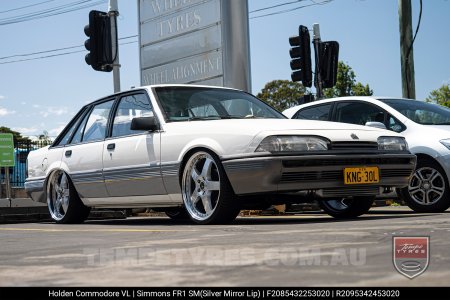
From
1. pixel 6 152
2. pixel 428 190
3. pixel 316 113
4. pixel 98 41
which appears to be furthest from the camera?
pixel 6 152

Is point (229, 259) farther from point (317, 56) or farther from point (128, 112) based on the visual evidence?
point (317, 56)

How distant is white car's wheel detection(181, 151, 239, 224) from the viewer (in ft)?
20.3

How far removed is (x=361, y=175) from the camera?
250 inches

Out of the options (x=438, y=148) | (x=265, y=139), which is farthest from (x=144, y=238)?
(x=438, y=148)

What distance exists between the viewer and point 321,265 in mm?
3008

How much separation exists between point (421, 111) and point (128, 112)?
3483 mm

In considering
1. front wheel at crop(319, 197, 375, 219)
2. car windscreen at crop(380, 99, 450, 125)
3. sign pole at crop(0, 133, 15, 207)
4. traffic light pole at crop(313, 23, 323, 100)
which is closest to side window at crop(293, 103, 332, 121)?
car windscreen at crop(380, 99, 450, 125)

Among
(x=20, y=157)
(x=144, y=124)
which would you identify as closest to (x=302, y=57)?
(x=144, y=124)

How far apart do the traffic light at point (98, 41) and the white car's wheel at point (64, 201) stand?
449 centimetres

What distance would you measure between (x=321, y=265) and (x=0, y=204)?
10716mm

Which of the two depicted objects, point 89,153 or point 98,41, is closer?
point 89,153

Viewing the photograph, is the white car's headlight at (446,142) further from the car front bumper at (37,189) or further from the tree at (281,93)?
the tree at (281,93)
